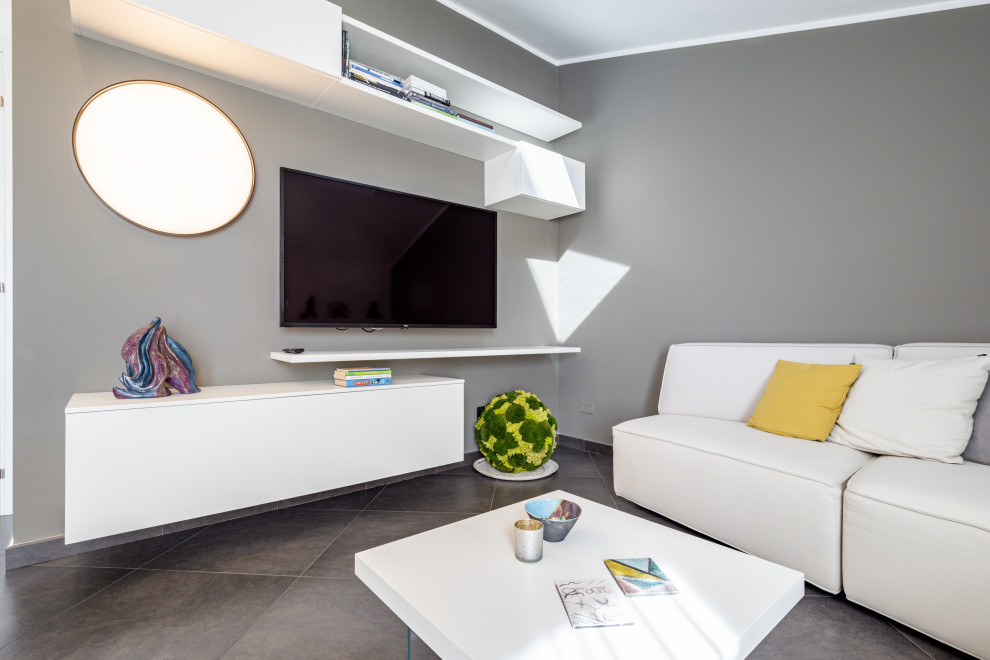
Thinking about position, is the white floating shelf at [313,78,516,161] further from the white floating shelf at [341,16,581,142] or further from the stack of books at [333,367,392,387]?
the stack of books at [333,367,392,387]

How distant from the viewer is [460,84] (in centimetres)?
273

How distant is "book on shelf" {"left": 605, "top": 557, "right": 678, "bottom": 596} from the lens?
0.97 m

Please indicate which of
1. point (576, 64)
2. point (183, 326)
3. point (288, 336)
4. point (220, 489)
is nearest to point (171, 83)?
point (183, 326)

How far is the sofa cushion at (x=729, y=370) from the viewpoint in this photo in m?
2.17

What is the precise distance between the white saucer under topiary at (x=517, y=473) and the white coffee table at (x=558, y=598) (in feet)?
4.69

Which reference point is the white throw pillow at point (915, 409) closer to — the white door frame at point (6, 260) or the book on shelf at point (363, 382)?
the book on shelf at point (363, 382)

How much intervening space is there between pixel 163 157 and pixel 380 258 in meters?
1.02

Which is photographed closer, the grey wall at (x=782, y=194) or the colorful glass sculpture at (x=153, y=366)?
the colorful glass sculpture at (x=153, y=366)

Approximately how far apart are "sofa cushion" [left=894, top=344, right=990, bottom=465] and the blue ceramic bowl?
5.03 ft

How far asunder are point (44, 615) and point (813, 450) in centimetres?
258

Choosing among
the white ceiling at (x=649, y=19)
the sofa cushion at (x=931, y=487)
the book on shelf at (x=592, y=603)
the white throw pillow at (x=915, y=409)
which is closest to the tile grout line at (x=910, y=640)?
the sofa cushion at (x=931, y=487)

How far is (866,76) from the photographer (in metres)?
2.38

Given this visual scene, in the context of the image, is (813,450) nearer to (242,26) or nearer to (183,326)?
(183,326)

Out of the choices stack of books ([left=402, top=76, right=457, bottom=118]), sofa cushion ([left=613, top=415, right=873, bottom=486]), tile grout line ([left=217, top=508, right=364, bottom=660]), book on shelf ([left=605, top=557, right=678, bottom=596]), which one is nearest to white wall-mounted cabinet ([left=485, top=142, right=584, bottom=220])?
stack of books ([left=402, top=76, right=457, bottom=118])
